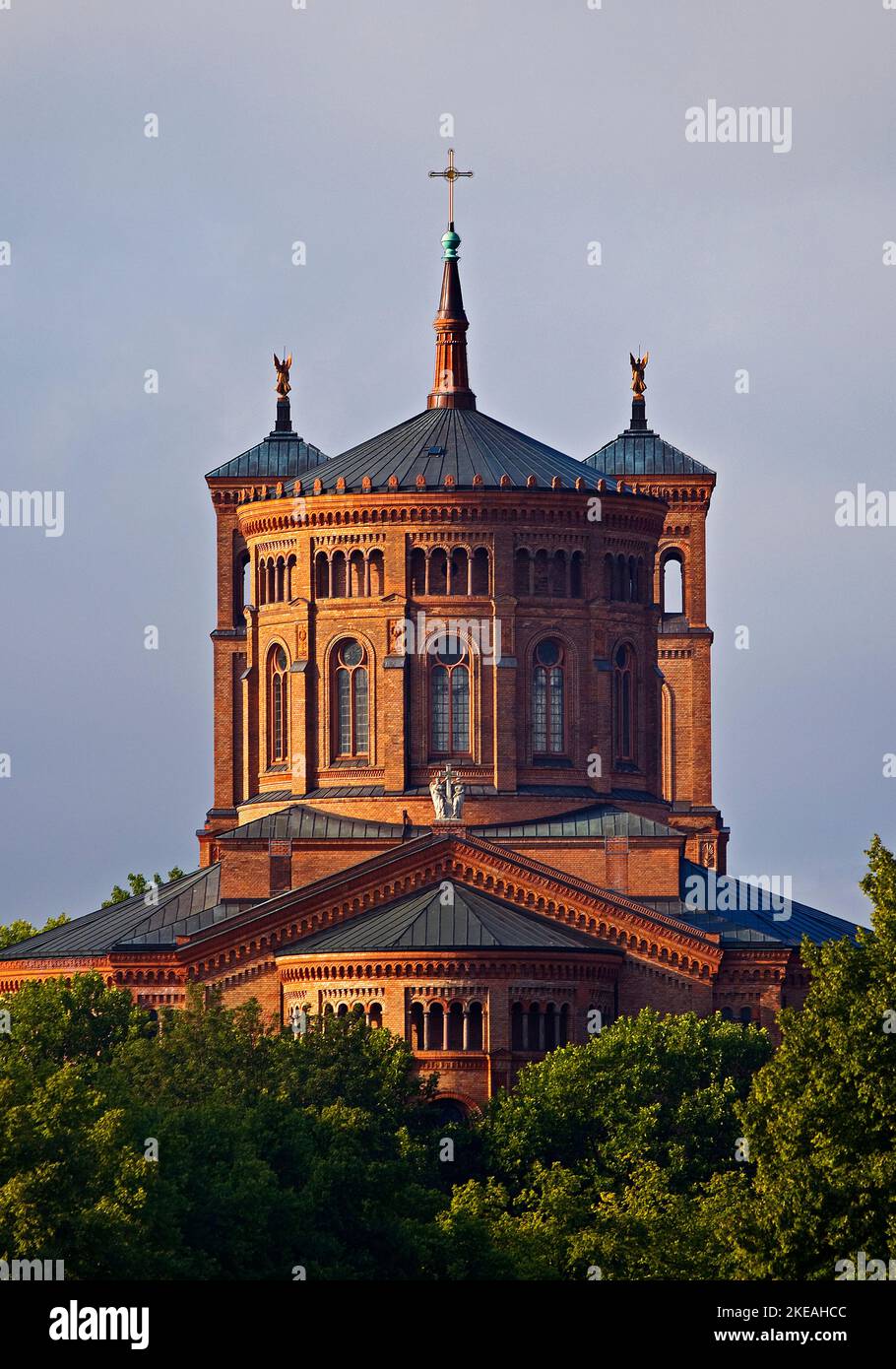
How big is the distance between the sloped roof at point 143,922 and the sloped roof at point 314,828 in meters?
2.03

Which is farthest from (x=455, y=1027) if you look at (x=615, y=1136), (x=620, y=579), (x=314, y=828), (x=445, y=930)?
(x=620, y=579)

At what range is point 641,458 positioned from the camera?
471ft

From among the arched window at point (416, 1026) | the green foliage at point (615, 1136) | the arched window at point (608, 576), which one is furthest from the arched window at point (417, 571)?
the green foliage at point (615, 1136)

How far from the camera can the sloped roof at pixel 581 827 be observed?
4774 inches

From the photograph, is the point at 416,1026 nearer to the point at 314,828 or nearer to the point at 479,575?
the point at 314,828

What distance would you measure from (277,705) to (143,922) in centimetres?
982

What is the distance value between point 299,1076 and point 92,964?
13.7 meters

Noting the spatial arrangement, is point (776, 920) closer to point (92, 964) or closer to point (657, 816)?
point (657, 816)

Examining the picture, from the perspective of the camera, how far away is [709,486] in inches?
5630

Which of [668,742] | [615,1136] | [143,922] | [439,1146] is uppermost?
[668,742]

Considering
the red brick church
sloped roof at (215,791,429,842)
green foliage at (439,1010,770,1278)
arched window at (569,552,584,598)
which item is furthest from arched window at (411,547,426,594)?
green foliage at (439,1010,770,1278)

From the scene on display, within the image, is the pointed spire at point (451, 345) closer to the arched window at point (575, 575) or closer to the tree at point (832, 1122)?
the arched window at point (575, 575)

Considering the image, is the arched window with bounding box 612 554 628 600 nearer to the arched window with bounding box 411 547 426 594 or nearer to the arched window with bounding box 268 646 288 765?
the arched window with bounding box 411 547 426 594

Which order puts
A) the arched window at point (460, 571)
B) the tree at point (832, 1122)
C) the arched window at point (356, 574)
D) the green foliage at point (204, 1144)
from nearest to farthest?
the tree at point (832, 1122), the green foliage at point (204, 1144), the arched window at point (460, 571), the arched window at point (356, 574)
